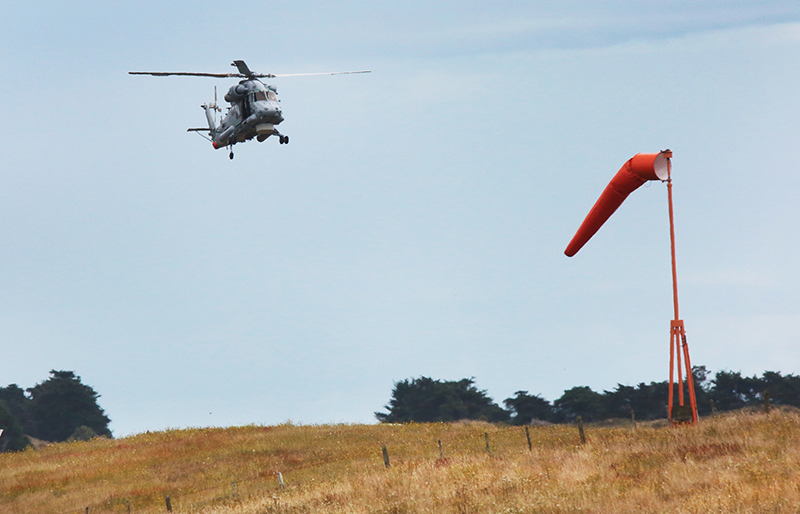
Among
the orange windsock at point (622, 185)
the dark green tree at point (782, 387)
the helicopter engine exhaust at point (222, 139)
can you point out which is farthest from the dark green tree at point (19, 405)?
the orange windsock at point (622, 185)

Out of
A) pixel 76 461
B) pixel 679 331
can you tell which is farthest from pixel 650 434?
pixel 76 461

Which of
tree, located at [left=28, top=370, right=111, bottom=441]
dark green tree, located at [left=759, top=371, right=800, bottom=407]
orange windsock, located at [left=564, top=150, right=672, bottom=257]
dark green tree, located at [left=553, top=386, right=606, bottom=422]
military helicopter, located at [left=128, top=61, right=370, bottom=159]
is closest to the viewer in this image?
orange windsock, located at [left=564, top=150, right=672, bottom=257]

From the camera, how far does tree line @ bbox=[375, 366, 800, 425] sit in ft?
262

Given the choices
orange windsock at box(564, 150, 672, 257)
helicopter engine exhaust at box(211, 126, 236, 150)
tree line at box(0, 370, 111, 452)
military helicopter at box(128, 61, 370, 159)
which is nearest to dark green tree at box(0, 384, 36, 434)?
tree line at box(0, 370, 111, 452)

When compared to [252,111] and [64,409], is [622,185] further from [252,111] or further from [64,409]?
[64,409]

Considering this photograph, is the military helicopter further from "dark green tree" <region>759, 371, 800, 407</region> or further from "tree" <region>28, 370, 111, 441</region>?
"tree" <region>28, 370, 111, 441</region>

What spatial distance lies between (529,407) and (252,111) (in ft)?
188

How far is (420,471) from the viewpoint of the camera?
30000 millimetres

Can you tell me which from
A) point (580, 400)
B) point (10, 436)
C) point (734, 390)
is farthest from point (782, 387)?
point (10, 436)

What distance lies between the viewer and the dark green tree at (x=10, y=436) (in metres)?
85.1

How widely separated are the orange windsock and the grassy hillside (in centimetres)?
836

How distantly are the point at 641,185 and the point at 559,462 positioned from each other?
36.4ft

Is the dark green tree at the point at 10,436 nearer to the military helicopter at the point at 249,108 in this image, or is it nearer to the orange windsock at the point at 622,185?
the military helicopter at the point at 249,108

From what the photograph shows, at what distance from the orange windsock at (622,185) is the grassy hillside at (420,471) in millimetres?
8362
